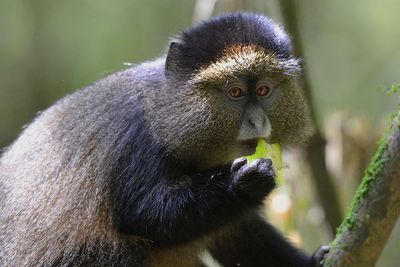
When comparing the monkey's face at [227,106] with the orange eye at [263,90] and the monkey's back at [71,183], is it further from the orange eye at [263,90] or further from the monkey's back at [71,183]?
the monkey's back at [71,183]

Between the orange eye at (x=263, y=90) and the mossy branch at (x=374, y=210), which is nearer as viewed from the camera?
the mossy branch at (x=374, y=210)

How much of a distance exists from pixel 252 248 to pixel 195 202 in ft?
3.56

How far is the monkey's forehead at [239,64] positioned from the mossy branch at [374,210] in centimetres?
94

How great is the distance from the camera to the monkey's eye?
168 inches

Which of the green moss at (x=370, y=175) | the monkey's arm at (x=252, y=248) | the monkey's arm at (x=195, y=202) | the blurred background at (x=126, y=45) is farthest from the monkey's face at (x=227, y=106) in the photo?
the blurred background at (x=126, y=45)

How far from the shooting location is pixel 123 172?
171 inches

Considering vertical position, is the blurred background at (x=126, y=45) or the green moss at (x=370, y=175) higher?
the blurred background at (x=126, y=45)

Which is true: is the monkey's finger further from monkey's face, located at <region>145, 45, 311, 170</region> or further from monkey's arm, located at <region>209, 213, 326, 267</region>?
monkey's arm, located at <region>209, 213, 326, 267</region>

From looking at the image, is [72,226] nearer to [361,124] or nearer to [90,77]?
[361,124]

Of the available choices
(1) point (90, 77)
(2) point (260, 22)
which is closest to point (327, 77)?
(1) point (90, 77)

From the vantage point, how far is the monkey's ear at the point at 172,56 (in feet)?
14.4

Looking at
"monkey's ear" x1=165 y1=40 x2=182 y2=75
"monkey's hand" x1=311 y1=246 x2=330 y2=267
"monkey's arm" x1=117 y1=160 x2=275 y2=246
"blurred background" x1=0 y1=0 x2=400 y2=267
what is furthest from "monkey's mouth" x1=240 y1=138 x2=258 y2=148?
"blurred background" x1=0 y1=0 x2=400 y2=267

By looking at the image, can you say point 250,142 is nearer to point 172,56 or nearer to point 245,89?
point 245,89

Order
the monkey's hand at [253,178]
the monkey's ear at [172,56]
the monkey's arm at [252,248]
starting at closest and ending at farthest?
the monkey's hand at [253,178] → the monkey's ear at [172,56] → the monkey's arm at [252,248]
